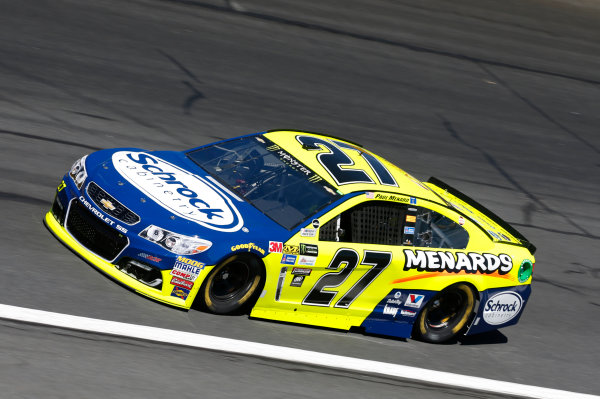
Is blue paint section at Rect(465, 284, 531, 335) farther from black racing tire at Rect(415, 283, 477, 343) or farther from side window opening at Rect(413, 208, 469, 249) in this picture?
side window opening at Rect(413, 208, 469, 249)

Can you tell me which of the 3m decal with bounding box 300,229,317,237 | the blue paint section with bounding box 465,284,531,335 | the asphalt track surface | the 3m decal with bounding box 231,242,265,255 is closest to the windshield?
the 3m decal with bounding box 300,229,317,237

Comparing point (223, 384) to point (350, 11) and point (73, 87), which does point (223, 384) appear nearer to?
point (73, 87)

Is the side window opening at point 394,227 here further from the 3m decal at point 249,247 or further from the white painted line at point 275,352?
the white painted line at point 275,352

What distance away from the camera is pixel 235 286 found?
274 inches

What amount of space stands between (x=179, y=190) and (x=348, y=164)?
5.51 ft

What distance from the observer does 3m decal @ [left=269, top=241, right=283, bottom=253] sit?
6.87 meters

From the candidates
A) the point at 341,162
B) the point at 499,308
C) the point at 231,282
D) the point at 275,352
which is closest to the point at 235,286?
the point at 231,282

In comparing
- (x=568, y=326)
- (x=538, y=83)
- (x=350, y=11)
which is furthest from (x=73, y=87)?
(x=538, y=83)

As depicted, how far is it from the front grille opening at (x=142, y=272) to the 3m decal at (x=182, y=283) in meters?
0.12

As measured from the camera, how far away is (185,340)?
6.42 metres

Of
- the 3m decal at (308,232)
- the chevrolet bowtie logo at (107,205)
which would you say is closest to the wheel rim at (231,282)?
the 3m decal at (308,232)

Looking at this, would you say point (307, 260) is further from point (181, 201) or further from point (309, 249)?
point (181, 201)

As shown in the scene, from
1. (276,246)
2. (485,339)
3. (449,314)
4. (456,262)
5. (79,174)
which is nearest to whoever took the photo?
(276,246)

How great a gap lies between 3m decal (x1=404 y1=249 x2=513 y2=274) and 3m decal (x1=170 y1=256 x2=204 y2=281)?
1.98m
